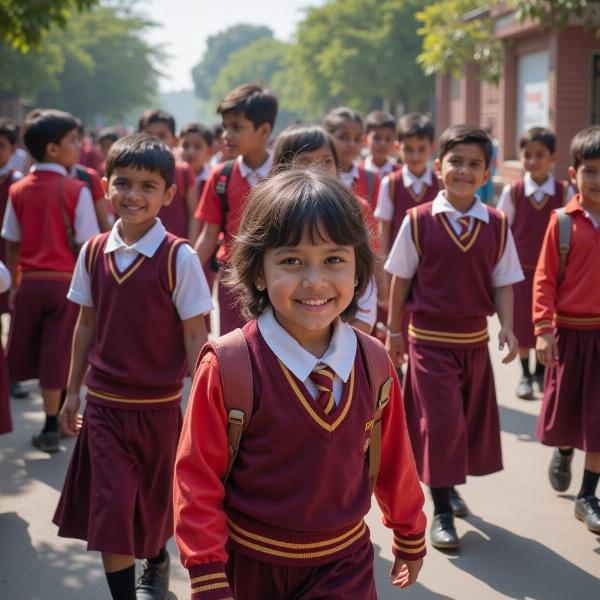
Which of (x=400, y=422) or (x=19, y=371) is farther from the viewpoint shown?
(x=19, y=371)

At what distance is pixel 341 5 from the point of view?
3884 centimetres

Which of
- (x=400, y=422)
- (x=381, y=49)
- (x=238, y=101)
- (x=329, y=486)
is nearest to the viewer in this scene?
(x=329, y=486)

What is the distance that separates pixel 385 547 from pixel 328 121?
3.46 m

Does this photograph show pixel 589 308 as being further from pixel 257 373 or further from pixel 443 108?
pixel 443 108

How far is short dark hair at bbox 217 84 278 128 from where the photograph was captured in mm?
5004

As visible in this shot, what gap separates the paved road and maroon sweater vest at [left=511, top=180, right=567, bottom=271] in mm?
1877

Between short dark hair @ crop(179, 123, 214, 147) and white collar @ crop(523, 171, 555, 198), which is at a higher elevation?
short dark hair @ crop(179, 123, 214, 147)

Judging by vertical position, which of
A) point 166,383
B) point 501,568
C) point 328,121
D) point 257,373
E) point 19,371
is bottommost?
point 501,568

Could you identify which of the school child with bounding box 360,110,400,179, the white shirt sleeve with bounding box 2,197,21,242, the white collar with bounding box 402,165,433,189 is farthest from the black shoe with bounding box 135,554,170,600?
the school child with bounding box 360,110,400,179

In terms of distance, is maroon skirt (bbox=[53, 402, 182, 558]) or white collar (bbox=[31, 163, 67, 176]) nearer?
maroon skirt (bbox=[53, 402, 182, 558])

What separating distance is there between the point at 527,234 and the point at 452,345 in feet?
9.48

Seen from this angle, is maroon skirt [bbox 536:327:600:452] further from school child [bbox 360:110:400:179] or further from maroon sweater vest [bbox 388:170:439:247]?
school child [bbox 360:110:400:179]

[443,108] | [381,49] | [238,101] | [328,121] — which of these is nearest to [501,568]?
[238,101]

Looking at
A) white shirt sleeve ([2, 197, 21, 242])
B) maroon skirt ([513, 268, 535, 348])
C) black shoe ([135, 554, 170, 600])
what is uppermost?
white shirt sleeve ([2, 197, 21, 242])
